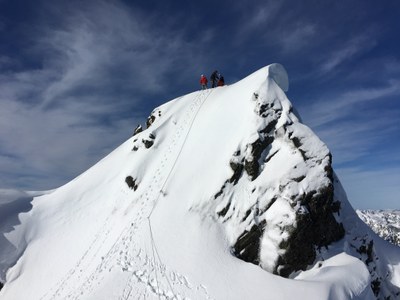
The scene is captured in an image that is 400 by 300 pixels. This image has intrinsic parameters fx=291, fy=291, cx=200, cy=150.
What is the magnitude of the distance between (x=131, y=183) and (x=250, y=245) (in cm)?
1290

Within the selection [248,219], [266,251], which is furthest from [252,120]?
[266,251]

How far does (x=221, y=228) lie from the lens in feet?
62.1

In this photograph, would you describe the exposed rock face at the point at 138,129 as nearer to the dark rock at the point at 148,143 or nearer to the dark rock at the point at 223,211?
the dark rock at the point at 148,143

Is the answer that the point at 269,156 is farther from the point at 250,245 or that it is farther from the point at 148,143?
the point at 148,143

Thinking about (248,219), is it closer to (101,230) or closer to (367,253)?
(367,253)

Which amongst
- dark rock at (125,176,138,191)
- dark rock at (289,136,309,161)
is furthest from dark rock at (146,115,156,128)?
dark rock at (289,136,309,161)

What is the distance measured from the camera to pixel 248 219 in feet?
61.0

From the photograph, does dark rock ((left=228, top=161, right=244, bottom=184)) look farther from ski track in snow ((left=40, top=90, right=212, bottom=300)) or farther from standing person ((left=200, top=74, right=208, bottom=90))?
standing person ((left=200, top=74, right=208, bottom=90))

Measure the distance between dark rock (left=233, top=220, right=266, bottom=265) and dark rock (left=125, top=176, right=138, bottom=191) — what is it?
449 inches

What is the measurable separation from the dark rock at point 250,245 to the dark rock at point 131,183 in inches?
449

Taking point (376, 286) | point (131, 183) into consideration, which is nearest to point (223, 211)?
point (131, 183)

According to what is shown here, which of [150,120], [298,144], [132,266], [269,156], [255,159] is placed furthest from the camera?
[150,120]

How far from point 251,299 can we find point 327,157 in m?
10.3

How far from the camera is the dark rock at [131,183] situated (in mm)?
25872
